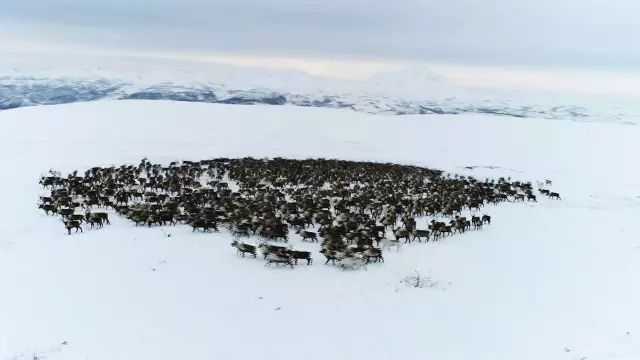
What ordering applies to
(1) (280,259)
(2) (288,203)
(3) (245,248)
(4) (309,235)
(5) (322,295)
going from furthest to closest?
(2) (288,203)
(4) (309,235)
(3) (245,248)
(1) (280,259)
(5) (322,295)

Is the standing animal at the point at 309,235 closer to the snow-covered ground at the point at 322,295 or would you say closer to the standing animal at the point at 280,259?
the snow-covered ground at the point at 322,295

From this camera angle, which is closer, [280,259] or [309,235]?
[280,259]

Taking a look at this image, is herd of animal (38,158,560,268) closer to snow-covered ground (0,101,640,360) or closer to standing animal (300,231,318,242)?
standing animal (300,231,318,242)

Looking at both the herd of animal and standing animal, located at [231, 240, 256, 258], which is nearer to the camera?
standing animal, located at [231, 240, 256, 258]

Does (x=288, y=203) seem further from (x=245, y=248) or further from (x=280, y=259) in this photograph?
(x=280, y=259)

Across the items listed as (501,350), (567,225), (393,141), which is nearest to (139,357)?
(501,350)

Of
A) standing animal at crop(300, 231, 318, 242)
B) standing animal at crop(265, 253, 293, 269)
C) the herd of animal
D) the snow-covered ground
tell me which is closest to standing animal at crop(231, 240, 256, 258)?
the herd of animal

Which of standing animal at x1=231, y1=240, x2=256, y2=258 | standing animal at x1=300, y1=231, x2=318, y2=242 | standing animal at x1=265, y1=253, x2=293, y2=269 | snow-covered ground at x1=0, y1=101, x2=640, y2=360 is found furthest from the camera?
standing animal at x1=300, y1=231, x2=318, y2=242

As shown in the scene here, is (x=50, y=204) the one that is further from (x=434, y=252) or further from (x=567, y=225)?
(x=567, y=225)

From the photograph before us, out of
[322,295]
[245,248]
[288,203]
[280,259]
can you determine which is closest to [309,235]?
[245,248]
